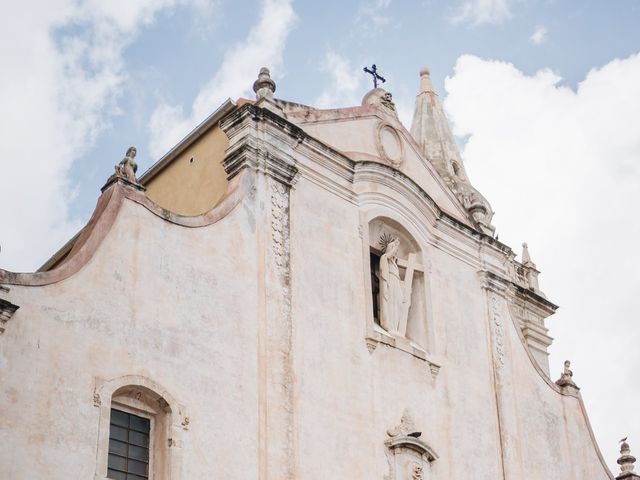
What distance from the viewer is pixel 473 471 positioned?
19.5 metres

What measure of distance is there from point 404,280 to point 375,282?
1.61ft

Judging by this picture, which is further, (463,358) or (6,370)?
(463,358)

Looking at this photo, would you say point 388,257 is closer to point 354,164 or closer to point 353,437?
point 354,164

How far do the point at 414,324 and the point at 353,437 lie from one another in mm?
3114

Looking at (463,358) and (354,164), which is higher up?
(354,164)

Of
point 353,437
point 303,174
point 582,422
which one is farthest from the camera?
point 582,422

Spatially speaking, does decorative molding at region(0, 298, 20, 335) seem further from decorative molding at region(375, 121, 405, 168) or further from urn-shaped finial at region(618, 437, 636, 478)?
urn-shaped finial at region(618, 437, 636, 478)

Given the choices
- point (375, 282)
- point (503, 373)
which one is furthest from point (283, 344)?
point (503, 373)

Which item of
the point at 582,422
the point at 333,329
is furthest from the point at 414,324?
the point at 582,422

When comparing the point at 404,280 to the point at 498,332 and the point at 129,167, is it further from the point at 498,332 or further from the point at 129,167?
the point at 129,167

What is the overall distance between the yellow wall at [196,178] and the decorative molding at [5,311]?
5084 millimetres

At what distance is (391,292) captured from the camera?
64.2 feet

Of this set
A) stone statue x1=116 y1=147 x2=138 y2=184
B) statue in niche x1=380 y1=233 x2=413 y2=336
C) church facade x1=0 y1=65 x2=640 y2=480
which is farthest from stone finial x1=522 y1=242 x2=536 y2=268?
stone statue x1=116 y1=147 x2=138 y2=184

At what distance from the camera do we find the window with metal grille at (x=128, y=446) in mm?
14578
